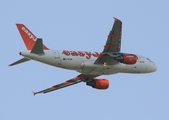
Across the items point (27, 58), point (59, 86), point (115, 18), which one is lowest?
point (59, 86)

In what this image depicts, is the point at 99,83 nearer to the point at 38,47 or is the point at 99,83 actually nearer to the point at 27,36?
the point at 27,36

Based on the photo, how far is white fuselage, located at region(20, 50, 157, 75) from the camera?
186 feet

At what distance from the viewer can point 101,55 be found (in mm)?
57031

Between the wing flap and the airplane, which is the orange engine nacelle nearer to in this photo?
the wing flap

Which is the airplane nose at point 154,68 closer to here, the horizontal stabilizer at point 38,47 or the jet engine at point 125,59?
the jet engine at point 125,59

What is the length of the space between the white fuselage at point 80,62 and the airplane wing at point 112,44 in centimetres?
77

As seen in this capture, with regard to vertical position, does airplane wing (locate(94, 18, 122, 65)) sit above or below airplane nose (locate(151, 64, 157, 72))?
above

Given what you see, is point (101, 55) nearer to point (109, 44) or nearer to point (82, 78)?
point (109, 44)

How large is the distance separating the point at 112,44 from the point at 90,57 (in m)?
4.39

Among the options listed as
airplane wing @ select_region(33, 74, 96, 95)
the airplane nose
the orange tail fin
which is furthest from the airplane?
airplane wing @ select_region(33, 74, 96, 95)

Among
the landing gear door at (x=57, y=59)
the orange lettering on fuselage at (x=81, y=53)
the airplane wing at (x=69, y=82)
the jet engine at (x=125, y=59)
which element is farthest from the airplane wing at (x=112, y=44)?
the airplane wing at (x=69, y=82)

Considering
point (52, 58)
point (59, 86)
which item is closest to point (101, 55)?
point (52, 58)

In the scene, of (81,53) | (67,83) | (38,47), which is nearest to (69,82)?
(67,83)

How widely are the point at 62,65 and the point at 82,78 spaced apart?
6987 mm
